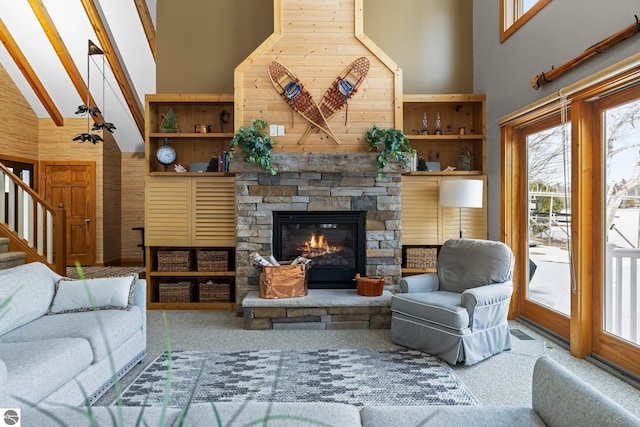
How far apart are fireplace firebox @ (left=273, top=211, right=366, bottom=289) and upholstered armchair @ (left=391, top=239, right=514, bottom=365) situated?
1023mm

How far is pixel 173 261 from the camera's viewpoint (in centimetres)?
516

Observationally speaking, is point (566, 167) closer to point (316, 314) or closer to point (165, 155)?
point (316, 314)

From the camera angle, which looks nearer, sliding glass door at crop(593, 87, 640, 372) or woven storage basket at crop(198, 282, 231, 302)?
sliding glass door at crop(593, 87, 640, 372)

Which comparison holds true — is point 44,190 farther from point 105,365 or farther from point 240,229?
point 105,365

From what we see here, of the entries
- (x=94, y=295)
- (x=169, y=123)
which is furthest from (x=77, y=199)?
(x=94, y=295)

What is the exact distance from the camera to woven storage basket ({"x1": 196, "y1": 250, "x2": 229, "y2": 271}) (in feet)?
16.9

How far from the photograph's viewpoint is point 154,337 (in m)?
4.07

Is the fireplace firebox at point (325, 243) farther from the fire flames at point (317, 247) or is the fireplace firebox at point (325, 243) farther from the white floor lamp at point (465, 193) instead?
the white floor lamp at point (465, 193)

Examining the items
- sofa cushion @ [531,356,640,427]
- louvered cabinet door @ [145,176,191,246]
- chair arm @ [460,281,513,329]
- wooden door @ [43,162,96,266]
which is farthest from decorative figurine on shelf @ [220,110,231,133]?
sofa cushion @ [531,356,640,427]

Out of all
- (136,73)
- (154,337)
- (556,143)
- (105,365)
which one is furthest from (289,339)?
(136,73)

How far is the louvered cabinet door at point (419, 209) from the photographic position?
5.18 m

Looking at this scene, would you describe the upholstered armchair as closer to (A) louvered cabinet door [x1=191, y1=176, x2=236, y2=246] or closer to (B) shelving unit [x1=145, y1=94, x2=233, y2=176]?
(A) louvered cabinet door [x1=191, y1=176, x2=236, y2=246]

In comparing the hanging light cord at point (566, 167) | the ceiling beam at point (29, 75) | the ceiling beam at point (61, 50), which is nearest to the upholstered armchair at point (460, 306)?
the hanging light cord at point (566, 167)

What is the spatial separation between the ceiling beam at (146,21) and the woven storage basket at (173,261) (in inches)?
129
